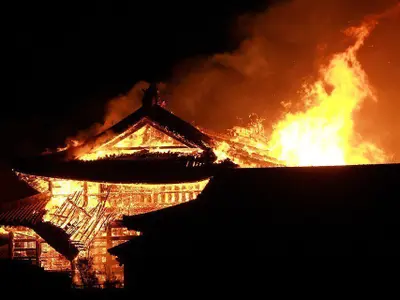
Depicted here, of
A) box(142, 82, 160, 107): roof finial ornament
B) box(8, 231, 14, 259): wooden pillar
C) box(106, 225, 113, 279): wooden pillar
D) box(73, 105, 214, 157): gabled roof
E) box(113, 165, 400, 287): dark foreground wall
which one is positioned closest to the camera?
box(113, 165, 400, 287): dark foreground wall

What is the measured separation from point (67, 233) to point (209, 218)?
649 centimetres

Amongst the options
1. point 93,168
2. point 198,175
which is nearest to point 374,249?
point 198,175

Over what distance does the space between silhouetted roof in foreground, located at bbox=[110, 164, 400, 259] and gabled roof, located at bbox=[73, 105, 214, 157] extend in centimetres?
398

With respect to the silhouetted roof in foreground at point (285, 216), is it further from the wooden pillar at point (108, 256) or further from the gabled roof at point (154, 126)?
the wooden pillar at point (108, 256)

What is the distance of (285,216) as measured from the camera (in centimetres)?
1006

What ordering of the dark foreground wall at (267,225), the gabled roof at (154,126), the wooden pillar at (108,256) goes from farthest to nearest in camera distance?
the gabled roof at (154,126) → the wooden pillar at (108,256) → the dark foreground wall at (267,225)

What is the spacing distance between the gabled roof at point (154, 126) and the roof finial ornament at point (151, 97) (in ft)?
0.81

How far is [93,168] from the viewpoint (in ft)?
50.7

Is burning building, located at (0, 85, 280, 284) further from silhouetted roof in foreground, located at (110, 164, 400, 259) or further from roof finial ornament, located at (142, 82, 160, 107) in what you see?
silhouetted roof in foreground, located at (110, 164, 400, 259)

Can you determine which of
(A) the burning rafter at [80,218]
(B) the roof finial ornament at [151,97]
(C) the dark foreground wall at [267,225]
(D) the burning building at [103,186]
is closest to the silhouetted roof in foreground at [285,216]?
(C) the dark foreground wall at [267,225]

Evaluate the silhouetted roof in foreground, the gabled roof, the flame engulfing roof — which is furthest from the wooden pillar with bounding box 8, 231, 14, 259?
the silhouetted roof in foreground

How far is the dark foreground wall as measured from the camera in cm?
928

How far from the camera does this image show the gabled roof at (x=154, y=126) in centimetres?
1588

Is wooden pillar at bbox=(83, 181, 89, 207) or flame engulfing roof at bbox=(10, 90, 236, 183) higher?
flame engulfing roof at bbox=(10, 90, 236, 183)
